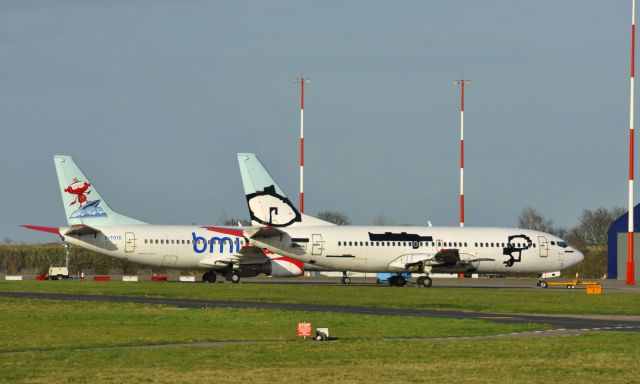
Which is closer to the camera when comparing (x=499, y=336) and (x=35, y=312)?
(x=499, y=336)

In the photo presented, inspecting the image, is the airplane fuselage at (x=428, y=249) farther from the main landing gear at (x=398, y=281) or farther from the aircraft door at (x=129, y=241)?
the aircraft door at (x=129, y=241)

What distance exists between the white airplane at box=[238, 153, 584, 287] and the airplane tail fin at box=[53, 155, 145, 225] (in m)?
10.8

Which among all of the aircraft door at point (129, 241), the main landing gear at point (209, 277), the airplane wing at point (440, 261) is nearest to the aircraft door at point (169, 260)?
the aircraft door at point (129, 241)

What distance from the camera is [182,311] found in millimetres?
52000

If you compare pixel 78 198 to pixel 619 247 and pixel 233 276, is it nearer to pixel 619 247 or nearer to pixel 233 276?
pixel 233 276

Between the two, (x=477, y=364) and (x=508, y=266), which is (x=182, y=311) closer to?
(x=477, y=364)

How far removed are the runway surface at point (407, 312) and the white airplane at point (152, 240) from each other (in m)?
20.5

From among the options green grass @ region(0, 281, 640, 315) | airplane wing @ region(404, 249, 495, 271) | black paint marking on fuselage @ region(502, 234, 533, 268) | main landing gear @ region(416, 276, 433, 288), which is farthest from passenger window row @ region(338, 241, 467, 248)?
green grass @ region(0, 281, 640, 315)

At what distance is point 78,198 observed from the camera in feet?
292

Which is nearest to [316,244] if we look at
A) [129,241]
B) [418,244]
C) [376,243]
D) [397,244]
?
[376,243]

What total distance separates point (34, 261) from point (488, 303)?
8026cm

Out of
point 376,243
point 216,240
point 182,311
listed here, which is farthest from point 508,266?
point 182,311

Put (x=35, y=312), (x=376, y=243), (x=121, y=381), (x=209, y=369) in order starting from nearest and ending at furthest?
(x=121, y=381) < (x=209, y=369) < (x=35, y=312) < (x=376, y=243)

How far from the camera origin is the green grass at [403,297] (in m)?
58.9
